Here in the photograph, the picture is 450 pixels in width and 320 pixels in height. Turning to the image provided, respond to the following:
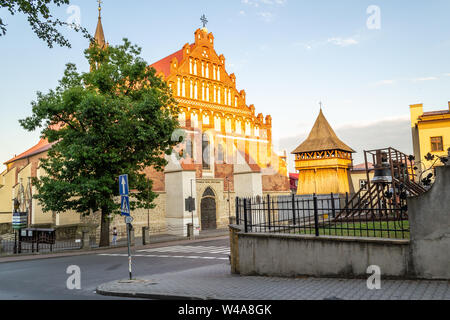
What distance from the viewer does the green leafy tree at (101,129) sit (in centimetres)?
2098

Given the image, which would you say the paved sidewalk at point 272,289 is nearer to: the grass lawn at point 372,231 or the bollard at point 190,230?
the grass lawn at point 372,231

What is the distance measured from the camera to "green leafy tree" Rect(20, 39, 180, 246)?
2098cm

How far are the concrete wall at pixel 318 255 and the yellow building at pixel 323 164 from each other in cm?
2825

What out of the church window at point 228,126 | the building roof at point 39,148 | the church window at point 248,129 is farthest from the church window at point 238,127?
the building roof at point 39,148

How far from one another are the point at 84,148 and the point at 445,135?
30589mm

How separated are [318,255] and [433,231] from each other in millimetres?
2483

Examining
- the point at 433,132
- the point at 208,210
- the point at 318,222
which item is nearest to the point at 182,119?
the point at 208,210

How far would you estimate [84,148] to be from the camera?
67.5 feet

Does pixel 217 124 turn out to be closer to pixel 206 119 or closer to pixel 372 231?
pixel 206 119

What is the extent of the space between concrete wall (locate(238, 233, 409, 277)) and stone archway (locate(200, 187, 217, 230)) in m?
25.6

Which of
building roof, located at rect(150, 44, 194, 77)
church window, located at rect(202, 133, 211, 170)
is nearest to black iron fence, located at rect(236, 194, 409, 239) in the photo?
church window, located at rect(202, 133, 211, 170)

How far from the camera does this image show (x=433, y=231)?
23.9 feet
